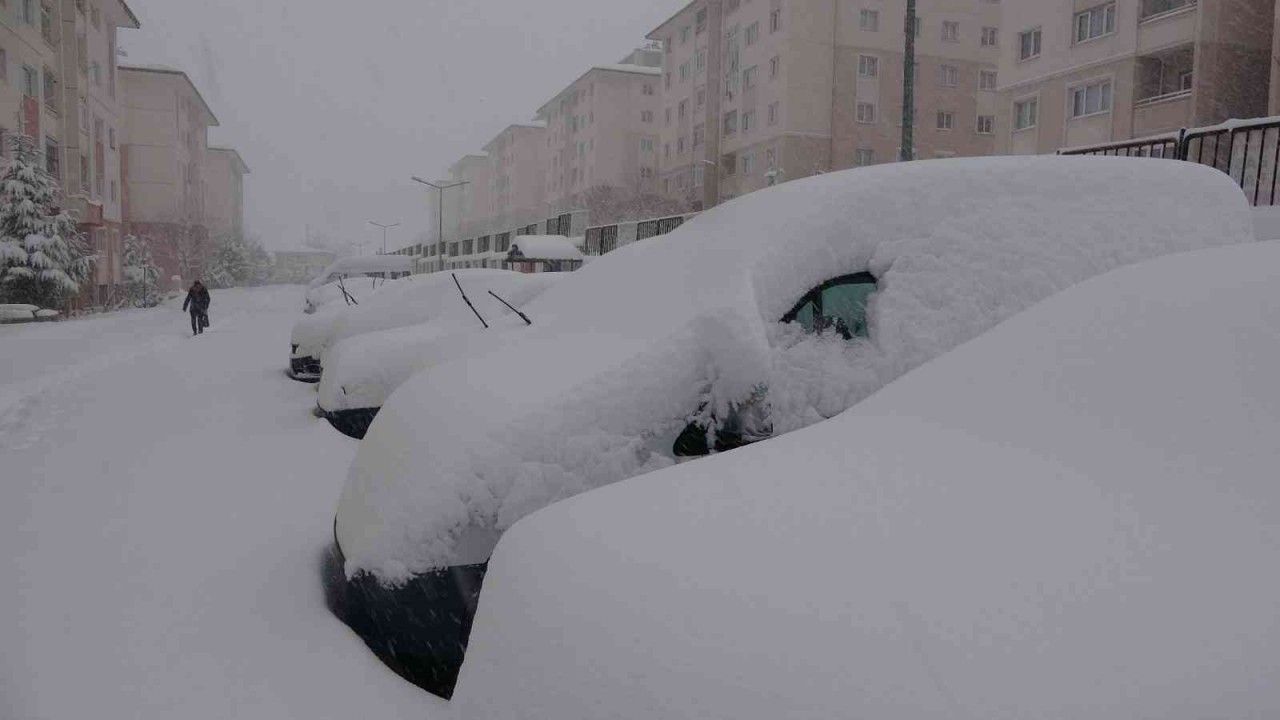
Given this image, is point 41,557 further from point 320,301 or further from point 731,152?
point 731,152

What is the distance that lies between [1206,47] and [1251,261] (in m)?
25.1

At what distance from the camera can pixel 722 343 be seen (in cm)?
365

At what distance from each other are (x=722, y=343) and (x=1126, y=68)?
1028 inches

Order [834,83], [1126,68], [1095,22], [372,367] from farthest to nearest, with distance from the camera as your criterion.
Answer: [834,83] → [1095,22] → [1126,68] → [372,367]

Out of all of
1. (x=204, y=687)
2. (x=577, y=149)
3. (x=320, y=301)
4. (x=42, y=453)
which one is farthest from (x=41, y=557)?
(x=577, y=149)

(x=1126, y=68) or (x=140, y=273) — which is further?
(x=140, y=273)

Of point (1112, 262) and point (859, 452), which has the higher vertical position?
point (1112, 262)

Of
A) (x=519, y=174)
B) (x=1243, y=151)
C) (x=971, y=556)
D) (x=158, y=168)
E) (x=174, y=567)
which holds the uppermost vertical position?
(x=519, y=174)

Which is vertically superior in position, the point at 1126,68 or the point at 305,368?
the point at 1126,68

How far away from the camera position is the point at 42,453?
7.43m

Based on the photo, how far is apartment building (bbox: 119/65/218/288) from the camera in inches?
2211

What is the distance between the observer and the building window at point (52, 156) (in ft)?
110

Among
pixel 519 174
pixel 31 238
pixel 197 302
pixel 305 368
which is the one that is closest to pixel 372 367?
pixel 305 368

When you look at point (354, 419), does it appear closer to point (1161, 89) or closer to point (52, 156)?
point (1161, 89)
